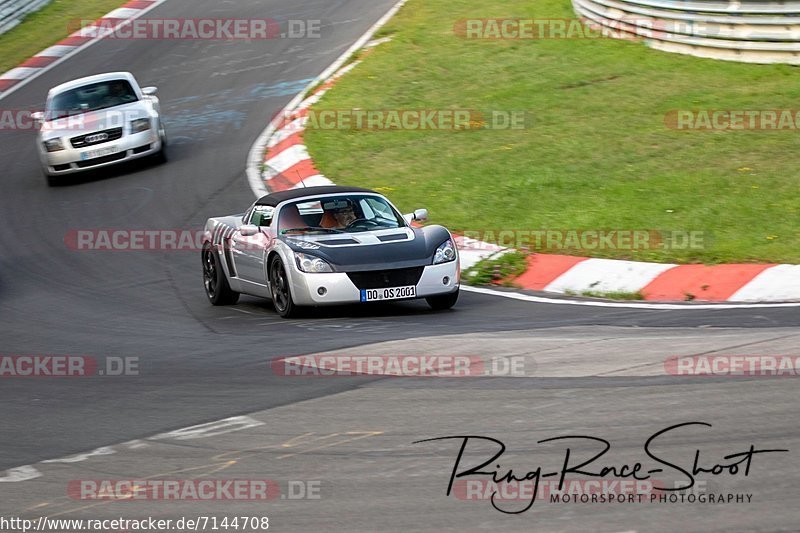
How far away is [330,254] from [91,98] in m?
10.3

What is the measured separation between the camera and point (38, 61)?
2720 centimetres

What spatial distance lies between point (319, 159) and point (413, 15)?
9.45 m

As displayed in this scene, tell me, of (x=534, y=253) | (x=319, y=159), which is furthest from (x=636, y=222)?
(x=319, y=159)

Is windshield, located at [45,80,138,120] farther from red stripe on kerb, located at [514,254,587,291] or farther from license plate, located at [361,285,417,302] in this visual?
Result: license plate, located at [361,285,417,302]

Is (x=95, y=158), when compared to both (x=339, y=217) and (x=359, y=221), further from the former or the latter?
(x=359, y=221)

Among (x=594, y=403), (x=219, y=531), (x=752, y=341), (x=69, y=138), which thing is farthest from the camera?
(x=69, y=138)

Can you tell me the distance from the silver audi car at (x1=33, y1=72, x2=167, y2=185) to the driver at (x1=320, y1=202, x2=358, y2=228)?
8.22m

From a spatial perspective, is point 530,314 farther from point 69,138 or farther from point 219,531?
point 69,138

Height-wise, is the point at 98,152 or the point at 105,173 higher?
the point at 98,152

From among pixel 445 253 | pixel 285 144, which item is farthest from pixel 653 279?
pixel 285 144

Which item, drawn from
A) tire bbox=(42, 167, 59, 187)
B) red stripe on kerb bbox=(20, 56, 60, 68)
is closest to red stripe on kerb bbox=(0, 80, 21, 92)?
red stripe on kerb bbox=(20, 56, 60, 68)

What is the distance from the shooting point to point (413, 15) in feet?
85.6

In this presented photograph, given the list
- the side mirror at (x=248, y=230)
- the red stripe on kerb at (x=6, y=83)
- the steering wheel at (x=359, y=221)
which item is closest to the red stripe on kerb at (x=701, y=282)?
the steering wheel at (x=359, y=221)

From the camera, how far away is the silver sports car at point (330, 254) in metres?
10.6
